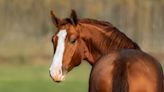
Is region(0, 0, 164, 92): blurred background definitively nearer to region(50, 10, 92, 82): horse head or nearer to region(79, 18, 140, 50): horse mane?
region(79, 18, 140, 50): horse mane

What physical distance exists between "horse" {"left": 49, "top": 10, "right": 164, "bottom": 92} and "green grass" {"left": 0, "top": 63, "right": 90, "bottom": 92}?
9.15 m

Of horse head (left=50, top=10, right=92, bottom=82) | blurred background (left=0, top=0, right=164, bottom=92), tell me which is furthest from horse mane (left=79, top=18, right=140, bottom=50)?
blurred background (left=0, top=0, right=164, bottom=92)

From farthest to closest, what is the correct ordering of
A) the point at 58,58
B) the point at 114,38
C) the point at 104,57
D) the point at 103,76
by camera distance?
the point at 114,38 < the point at 58,58 < the point at 104,57 < the point at 103,76

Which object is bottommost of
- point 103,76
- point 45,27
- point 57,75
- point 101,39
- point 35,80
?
point 45,27

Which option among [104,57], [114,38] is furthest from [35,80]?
[104,57]

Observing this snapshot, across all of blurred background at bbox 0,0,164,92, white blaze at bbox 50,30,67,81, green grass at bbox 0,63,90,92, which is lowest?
blurred background at bbox 0,0,164,92

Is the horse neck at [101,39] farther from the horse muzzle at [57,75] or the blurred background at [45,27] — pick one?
the blurred background at [45,27]

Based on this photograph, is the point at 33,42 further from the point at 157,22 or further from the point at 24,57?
the point at 157,22

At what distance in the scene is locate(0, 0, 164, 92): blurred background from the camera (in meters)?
24.1

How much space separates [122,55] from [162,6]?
26.9 metres

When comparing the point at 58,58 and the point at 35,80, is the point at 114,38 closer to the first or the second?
the point at 58,58

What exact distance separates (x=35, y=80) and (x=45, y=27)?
10893 millimetres

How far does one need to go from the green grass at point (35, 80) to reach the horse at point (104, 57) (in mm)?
9148

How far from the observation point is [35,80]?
64.4 ft
